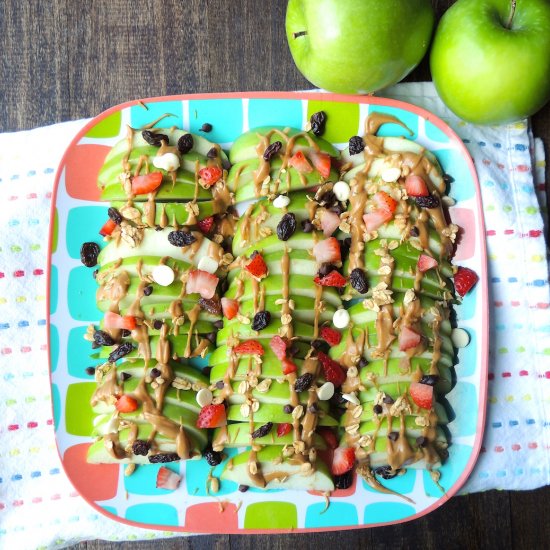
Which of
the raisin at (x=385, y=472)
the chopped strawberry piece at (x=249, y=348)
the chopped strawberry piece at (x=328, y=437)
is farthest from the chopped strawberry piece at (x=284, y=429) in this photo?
the raisin at (x=385, y=472)

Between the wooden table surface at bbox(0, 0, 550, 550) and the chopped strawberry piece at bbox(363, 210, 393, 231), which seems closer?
the chopped strawberry piece at bbox(363, 210, 393, 231)

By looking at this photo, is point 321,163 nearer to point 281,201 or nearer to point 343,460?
point 281,201

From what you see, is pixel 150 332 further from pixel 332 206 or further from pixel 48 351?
pixel 332 206

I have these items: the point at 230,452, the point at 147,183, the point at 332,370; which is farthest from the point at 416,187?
the point at 230,452

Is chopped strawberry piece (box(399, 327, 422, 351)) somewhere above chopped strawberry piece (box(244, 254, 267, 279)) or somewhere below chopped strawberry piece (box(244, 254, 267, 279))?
below

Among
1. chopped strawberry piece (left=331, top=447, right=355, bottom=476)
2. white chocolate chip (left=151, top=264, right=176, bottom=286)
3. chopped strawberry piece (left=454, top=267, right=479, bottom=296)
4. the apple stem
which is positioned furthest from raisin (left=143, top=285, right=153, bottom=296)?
the apple stem

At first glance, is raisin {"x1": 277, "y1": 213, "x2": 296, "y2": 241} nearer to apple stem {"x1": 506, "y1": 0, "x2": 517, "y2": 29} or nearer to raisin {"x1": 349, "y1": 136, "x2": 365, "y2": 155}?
raisin {"x1": 349, "y1": 136, "x2": 365, "y2": 155}
